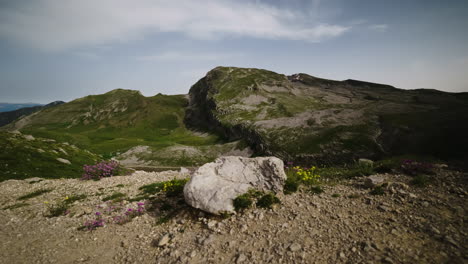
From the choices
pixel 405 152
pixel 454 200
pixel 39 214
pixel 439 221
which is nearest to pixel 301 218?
pixel 439 221

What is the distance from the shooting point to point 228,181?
11859 millimetres

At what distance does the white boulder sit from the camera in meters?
10.7

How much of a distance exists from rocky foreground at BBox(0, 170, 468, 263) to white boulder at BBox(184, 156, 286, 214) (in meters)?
0.83

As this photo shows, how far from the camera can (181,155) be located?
80.0 metres

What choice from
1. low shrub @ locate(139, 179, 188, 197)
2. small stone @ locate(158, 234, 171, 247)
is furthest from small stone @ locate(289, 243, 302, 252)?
low shrub @ locate(139, 179, 188, 197)

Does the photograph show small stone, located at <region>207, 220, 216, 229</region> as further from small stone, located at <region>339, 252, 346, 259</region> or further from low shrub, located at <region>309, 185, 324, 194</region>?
low shrub, located at <region>309, 185, 324, 194</region>

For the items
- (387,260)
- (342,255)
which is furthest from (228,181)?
(387,260)

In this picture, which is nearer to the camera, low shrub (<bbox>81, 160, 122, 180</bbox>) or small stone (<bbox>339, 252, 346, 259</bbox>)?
small stone (<bbox>339, 252, 346, 259</bbox>)

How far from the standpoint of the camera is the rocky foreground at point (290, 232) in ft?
24.2

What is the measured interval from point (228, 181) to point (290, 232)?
4489 millimetres

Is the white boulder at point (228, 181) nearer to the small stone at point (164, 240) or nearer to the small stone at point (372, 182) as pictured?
the small stone at point (164, 240)

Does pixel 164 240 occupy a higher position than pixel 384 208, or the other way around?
pixel 384 208

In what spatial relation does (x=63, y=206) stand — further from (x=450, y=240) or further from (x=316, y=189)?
(x=450, y=240)

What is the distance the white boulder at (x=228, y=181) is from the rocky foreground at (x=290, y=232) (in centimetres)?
83
